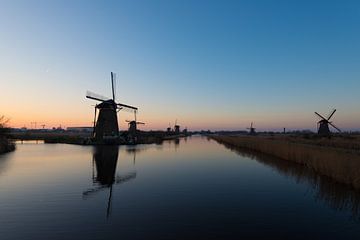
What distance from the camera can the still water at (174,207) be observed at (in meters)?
10.4

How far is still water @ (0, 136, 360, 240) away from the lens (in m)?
10.4

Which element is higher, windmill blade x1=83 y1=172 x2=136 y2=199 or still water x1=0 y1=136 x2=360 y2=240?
windmill blade x1=83 y1=172 x2=136 y2=199

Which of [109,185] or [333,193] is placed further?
[109,185]

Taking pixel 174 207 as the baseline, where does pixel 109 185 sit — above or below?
above

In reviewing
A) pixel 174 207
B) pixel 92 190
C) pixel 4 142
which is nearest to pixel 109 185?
pixel 92 190

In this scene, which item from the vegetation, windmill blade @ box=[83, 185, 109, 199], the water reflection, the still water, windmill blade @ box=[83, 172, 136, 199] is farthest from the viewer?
the vegetation

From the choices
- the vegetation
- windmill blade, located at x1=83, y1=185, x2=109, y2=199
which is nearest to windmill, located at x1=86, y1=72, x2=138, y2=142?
the vegetation

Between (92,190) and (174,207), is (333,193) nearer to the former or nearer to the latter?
(174,207)

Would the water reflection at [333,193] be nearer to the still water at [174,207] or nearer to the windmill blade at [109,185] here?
the still water at [174,207]

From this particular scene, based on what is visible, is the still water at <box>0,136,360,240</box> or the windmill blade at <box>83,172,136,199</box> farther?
the windmill blade at <box>83,172,136,199</box>

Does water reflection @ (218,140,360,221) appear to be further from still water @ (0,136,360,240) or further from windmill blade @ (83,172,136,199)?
windmill blade @ (83,172,136,199)

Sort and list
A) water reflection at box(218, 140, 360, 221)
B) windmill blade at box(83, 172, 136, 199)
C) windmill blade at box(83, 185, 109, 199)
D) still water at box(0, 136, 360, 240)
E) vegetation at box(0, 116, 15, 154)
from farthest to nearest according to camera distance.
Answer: vegetation at box(0, 116, 15, 154)
windmill blade at box(83, 172, 136, 199)
windmill blade at box(83, 185, 109, 199)
water reflection at box(218, 140, 360, 221)
still water at box(0, 136, 360, 240)

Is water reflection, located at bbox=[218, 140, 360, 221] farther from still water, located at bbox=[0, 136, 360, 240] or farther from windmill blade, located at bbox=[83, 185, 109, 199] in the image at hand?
windmill blade, located at bbox=[83, 185, 109, 199]

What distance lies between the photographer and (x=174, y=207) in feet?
45.2
